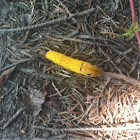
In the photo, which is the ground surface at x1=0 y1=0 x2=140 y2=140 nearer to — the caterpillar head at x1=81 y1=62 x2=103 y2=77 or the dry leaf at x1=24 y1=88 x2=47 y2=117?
the dry leaf at x1=24 y1=88 x2=47 y2=117

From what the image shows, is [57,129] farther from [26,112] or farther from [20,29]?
[20,29]

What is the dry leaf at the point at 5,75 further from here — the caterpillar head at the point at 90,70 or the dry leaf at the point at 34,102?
the caterpillar head at the point at 90,70

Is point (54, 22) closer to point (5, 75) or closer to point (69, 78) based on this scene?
point (69, 78)

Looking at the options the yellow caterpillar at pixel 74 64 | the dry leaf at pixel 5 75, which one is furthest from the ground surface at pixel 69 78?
the yellow caterpillar at pixel 74 64

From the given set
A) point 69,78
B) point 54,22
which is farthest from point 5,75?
point 54,22

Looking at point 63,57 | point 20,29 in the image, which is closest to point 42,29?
point 20,29

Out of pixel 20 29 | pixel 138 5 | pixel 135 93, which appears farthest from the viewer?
pixel 20 29
